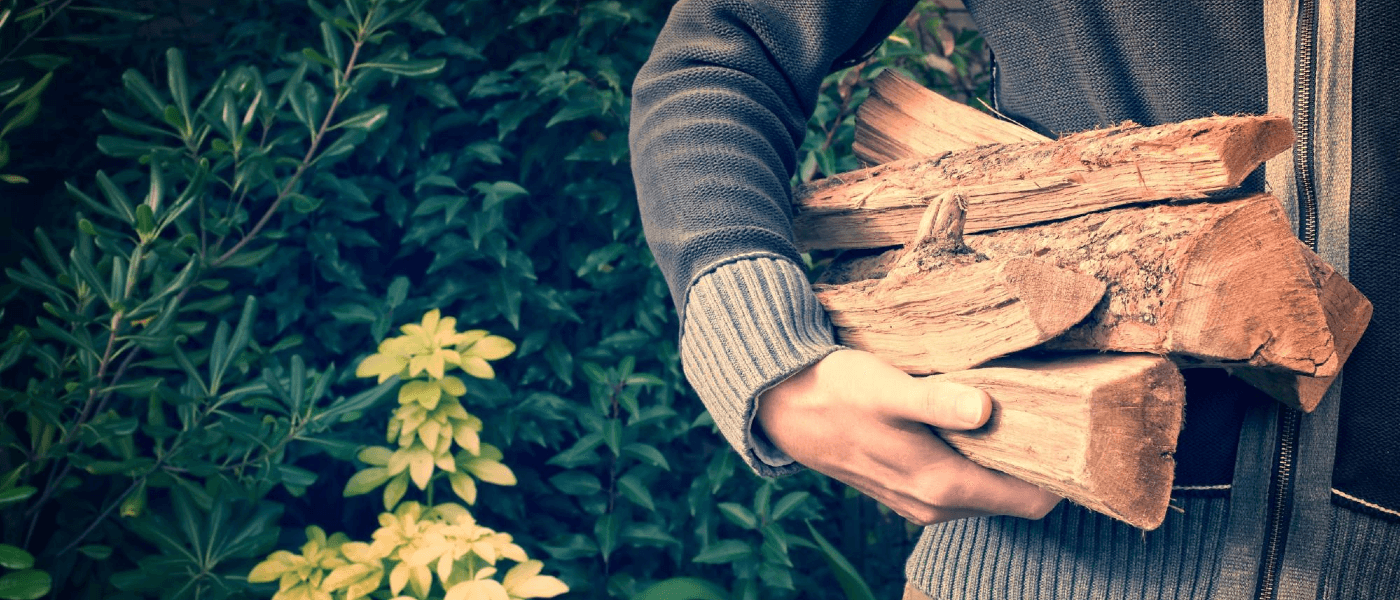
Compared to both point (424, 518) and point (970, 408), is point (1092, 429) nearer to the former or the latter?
point (970, 408)

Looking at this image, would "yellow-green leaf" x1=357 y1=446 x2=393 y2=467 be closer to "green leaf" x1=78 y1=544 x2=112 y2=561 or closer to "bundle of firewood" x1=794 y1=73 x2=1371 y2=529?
"green leaf" x1=78 y1=544 x2=112 y2=561

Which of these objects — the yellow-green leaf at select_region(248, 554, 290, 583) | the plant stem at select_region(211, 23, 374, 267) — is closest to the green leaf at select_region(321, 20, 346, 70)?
the plant stem at select_region(211, 23, 374, 267)

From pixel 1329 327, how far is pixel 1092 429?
1.16ft

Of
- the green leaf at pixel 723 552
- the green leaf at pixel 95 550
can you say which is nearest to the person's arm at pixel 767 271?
the green leaf at pixel 723 552

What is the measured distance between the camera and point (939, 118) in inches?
45.8

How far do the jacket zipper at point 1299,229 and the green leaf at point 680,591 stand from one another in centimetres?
132

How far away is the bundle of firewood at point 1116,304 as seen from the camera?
0.73 metres

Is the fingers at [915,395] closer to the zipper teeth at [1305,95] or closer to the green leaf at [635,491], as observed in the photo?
the zipper teeth at [1305,95]

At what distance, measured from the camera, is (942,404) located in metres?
0.76

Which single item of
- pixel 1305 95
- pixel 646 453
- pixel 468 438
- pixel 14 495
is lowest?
pixel 646 453

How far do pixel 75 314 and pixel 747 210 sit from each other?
1.35 meters

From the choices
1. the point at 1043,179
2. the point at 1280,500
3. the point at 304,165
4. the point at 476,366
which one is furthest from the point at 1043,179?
the point at 304,165

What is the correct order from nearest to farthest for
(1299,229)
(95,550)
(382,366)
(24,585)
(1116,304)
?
(1116,304), (1299,229), (24,585), (95,550), (382,366)

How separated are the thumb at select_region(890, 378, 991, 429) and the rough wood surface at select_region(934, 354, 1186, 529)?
0.03m
